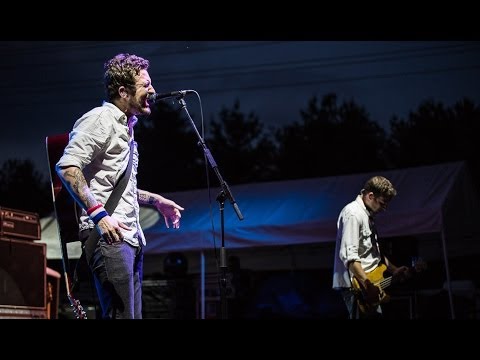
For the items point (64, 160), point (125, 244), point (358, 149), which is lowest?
point (125, 244)

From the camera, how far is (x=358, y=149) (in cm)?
2572

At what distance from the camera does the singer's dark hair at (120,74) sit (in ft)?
11.6

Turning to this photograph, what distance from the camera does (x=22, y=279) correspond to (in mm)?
6629

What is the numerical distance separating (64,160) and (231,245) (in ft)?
20.3

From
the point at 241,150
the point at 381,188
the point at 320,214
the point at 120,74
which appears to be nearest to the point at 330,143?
the point at 241,150

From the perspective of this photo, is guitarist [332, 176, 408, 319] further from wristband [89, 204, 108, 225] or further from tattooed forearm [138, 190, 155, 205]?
wristband [89, 204, 108, 225]

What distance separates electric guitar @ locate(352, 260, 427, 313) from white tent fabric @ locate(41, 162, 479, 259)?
1969 mm

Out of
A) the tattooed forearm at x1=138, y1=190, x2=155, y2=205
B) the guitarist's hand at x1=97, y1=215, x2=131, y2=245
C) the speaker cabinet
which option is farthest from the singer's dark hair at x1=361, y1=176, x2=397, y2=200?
the guitarist's hand at x1=97, y1=215, x2=131, y2=245

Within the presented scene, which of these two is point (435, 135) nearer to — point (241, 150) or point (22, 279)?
point (241, 150)

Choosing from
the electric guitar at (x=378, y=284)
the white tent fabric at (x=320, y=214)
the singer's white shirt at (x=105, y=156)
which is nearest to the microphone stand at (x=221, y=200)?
the singer's white shirt at (x=105, y=156)

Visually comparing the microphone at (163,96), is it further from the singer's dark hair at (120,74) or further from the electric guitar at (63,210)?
the electric guitar at (63,210)
